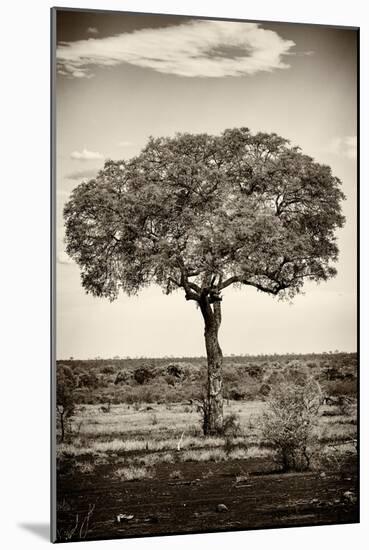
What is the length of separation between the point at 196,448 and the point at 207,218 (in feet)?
6.75

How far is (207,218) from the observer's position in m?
10.7

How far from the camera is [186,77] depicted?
10.7 m

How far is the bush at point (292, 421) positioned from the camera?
1084 centimetres

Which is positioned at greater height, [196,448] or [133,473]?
[196,448]

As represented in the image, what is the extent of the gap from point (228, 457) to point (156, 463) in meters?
0.68

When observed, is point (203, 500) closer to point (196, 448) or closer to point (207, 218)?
point (196, 448)

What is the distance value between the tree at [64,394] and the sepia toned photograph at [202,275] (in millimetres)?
12

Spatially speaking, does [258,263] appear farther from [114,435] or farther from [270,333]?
[114,435]

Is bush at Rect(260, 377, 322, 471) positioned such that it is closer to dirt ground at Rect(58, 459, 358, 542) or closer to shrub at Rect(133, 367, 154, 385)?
dirt ground at Rect(58, 459, 358, 542)

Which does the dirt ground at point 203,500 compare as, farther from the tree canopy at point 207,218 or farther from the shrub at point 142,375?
the tree canopy at point 207,218

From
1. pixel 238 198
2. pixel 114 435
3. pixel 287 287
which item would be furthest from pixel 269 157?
pixel 114 435

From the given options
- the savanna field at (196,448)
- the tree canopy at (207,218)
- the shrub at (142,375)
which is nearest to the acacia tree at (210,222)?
the tree canopy at (207,218)

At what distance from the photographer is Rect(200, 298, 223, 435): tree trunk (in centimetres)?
1075

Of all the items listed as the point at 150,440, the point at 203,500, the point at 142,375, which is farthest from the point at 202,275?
the point at 203,500
